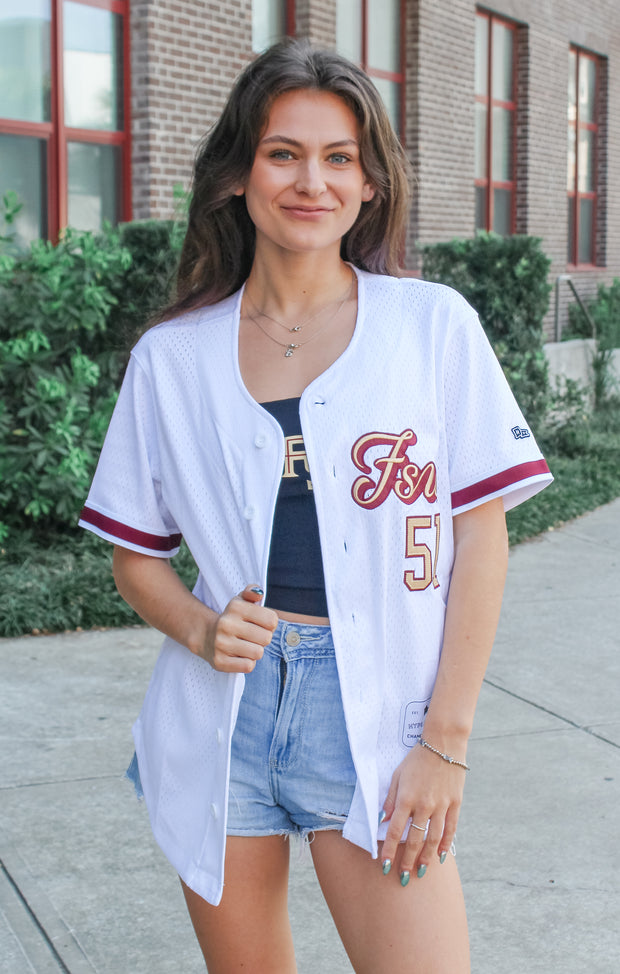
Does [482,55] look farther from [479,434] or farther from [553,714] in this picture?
[479,434]

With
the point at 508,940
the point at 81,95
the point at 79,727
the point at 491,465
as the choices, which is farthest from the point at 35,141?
the point at 491,465

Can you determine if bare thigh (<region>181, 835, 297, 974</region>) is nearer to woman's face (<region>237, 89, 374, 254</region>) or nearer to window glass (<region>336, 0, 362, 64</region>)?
woman's face (<region>237, 89, 374, 254</region>)

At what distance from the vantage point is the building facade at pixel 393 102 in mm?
8367

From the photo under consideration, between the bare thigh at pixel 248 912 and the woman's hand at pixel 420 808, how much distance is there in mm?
229

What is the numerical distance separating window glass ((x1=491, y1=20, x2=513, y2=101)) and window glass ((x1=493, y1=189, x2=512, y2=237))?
42.5 inches

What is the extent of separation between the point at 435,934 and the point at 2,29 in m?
7.43

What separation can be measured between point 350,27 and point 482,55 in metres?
3.17

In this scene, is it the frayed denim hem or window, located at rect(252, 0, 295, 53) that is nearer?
the frayed denim hem

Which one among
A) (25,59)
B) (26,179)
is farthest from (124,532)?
(25,59)

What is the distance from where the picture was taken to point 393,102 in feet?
40.1

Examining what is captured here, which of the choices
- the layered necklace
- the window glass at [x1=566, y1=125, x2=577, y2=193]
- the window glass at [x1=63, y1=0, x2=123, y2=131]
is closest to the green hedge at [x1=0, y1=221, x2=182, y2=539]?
the window glass at [x1=63, y1=0, x2=123, y2=131]

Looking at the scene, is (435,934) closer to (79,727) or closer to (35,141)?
(79,727)

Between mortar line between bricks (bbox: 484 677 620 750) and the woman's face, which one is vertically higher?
the woman's face

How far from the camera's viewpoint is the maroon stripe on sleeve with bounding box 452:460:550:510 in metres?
1.87
